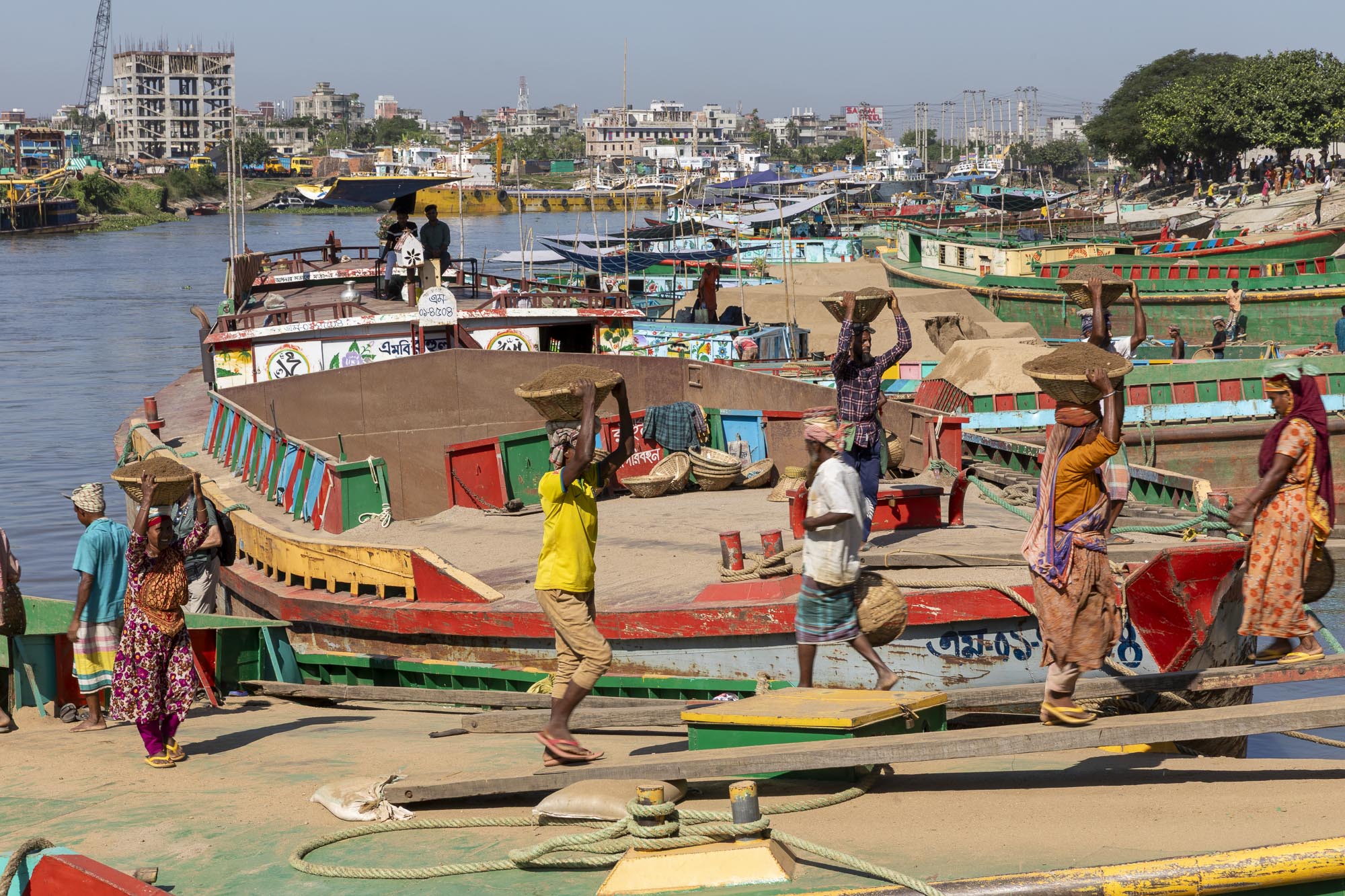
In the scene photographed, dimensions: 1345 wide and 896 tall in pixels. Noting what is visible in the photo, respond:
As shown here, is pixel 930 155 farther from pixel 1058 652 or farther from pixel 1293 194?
pixel 1058 652

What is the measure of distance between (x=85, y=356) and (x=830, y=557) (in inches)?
1334

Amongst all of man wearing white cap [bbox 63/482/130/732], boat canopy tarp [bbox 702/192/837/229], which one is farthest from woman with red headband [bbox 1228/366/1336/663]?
boat canopy tarp [bbox 702/192/837/229]

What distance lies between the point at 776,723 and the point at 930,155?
16503 cm

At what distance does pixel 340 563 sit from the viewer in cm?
923

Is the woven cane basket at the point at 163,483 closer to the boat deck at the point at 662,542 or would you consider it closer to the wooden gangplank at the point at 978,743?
the wooden gangplank at the point at 978,743

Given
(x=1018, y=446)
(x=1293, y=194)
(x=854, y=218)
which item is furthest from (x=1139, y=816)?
(x=854, y=218)

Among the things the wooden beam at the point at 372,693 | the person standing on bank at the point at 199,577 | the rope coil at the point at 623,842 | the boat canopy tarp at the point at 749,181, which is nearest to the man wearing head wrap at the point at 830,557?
the rope coil at the point at 623,842

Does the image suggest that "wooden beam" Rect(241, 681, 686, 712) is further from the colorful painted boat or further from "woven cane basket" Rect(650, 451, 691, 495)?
the colorful painted boat

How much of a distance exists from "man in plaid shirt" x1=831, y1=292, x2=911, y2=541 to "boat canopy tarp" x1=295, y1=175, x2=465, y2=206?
43.6 feet

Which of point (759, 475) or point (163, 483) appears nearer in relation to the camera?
point (163, 483)

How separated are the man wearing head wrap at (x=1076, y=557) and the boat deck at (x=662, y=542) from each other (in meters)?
1.78

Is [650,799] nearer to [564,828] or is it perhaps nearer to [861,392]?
[564,828]

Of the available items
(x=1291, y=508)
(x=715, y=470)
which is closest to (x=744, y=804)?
(x=1291, y=508)

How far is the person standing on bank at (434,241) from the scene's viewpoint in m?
17.3
